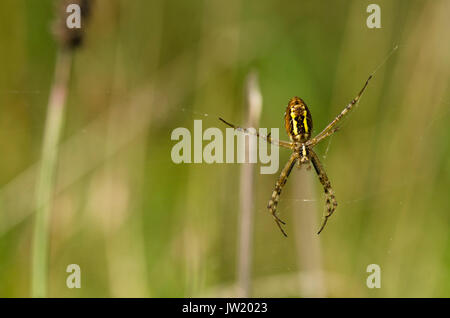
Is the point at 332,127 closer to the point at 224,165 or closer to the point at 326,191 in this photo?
the point at 326,191

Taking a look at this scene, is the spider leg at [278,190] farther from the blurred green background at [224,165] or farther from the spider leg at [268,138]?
the spider leg at [268,138]

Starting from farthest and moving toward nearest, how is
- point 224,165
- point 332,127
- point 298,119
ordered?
1. point 224,165
2. point 332,127
3. point 298,119

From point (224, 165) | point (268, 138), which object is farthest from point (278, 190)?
point (268, 138)

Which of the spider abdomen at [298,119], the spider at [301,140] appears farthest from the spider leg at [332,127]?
the spider abdomen at [298,119]

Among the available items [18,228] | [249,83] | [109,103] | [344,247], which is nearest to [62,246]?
[18,228]

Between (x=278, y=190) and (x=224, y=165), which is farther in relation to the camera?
(x=224, y=165)

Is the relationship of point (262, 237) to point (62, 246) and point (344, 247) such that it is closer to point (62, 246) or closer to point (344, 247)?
point (344, 247)

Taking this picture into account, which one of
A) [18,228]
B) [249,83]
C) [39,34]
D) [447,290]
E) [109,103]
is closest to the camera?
[249,83]
